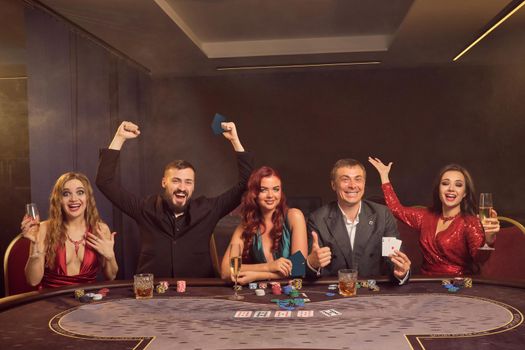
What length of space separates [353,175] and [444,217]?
73 centimetres

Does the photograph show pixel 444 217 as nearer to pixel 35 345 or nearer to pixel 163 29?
pixel 35 345

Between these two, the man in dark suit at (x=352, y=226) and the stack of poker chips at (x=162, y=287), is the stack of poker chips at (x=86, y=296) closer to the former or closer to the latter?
the stack of poker chips at (x=162, y=287)

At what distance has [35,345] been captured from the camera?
157cm

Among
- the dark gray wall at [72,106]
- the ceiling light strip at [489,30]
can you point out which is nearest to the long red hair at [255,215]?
the dark gray wall at [72,106]

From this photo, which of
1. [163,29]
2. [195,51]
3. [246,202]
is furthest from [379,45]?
[246,202]

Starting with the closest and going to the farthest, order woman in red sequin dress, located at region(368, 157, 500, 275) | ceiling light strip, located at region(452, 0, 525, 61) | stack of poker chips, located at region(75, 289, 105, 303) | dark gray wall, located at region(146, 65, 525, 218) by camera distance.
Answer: stack of poker chips, located at region(75, 289, 105, 303)
woman in red sequin dress, located at region(368, 157, 500, 275)
ceiling light strip, located at region(452, 0, 525, 61)
dark gray wall, located at region(146, 65, 525, 218)

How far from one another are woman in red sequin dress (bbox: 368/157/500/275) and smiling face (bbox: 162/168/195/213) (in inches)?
55.4

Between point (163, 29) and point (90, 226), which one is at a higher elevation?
point (163, 29)

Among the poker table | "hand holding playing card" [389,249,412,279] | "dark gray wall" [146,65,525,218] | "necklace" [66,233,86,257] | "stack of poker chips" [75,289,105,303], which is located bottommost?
the poker table

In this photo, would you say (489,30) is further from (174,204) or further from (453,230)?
(174,204)

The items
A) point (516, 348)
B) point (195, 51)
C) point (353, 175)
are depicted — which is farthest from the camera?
point (195, 51)

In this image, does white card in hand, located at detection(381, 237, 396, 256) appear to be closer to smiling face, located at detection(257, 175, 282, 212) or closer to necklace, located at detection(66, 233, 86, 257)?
smiling face, located at detection(257, 175, 282, 212)

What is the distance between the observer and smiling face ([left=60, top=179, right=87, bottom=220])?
2865mm

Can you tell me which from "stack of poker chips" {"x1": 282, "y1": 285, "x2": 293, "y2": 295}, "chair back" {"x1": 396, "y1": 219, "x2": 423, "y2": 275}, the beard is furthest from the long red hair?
"chair back" {"x1": 396, "y1": 219, "x2": 423, "y2": 275}
